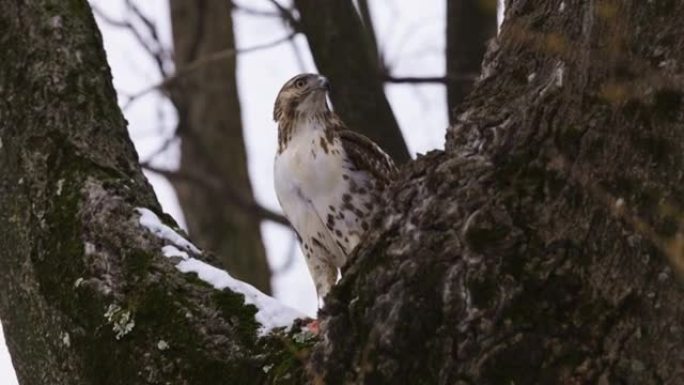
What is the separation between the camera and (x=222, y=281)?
13.5ft

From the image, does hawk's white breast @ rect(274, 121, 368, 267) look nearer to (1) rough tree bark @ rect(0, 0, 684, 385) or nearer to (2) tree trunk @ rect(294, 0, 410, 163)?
(2) tree trunk @ rect(294, 0, 410, 163)

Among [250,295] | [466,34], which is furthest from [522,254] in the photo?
[466,34]

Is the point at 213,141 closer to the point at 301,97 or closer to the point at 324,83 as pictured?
the point at 324,83

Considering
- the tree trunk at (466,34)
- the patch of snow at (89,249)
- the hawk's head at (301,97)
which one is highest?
the tree trunk at (466,34)

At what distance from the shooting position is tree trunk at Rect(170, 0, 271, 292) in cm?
921

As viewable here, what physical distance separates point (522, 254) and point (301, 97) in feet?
9.53

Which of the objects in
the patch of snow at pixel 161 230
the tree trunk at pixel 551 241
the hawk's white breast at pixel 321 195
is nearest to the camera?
the tree trunk at pixel 551 241

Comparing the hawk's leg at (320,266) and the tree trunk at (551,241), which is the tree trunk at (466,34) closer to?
the hawk's leg at (320,266)

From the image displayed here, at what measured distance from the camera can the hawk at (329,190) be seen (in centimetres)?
573

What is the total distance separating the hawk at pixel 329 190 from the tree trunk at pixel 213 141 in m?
3.10

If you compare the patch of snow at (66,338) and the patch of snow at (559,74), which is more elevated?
the patch of snow at (559,74)

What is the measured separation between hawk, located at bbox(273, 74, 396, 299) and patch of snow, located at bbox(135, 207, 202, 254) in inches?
57.1

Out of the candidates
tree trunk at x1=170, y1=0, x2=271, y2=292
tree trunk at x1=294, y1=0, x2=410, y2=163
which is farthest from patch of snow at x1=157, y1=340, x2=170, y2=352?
tree trunk at x1=170, y1=0, x2=271, y2=292

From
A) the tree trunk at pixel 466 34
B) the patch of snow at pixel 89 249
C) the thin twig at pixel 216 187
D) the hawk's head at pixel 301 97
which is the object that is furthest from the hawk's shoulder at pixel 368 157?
the thin twig at pixel 216 187
